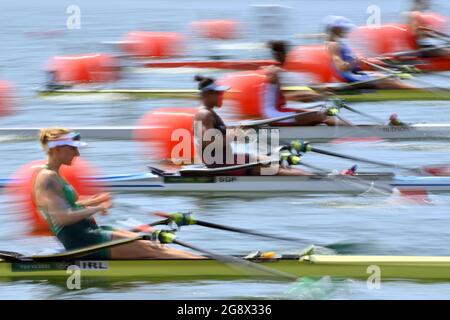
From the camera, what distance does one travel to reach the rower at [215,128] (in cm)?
1280

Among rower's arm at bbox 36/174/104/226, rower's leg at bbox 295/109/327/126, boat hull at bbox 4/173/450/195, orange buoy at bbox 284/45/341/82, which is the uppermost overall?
rower's arm at bbox 36/174/104/226

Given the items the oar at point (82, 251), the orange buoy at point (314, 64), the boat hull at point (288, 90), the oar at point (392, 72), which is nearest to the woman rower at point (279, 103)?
the boat hull at point (288, 90)

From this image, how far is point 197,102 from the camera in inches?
735

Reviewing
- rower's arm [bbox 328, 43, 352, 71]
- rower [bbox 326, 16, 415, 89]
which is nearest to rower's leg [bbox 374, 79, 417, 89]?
rower [bbox 326, 16, 415, 89]

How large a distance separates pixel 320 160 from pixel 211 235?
13.2ft

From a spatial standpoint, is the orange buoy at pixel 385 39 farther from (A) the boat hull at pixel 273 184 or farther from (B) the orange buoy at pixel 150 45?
(A) the boat hull at pixel 273 184

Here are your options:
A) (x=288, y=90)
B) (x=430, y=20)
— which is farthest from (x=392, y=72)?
(x=430, y=20)

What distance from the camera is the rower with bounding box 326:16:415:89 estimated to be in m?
17.4

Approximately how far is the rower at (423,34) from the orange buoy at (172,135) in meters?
6.99

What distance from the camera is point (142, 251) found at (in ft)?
32.4

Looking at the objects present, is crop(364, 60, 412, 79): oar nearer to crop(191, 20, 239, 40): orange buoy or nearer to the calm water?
the calm water

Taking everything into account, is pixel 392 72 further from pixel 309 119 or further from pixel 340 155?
pixel 340 155
